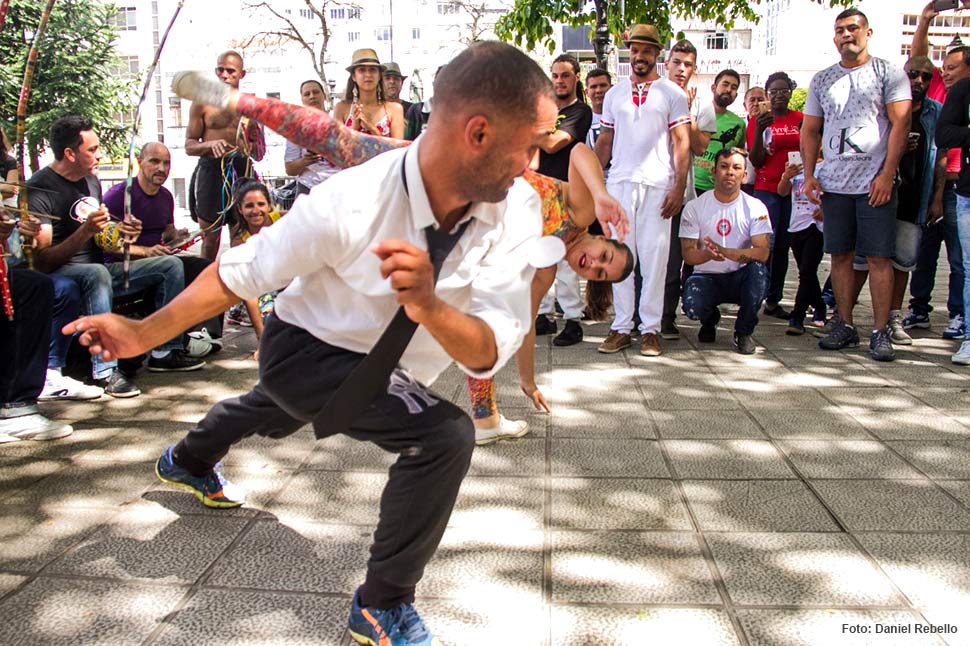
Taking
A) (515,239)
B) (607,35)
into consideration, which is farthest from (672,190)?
(607,35)

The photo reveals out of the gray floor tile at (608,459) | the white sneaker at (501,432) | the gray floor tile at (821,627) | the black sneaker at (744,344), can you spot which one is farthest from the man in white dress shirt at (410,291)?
the black sneaker at (744,344)

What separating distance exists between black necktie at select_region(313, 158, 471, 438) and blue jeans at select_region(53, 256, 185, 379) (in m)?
3.46

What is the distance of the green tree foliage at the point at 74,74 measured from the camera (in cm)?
2417

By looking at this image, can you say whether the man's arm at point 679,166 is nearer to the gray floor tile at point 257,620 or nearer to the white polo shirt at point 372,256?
the white polo shirt at point 372,256

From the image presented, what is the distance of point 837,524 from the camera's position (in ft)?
10.2

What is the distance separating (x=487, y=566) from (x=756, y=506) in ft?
3.83

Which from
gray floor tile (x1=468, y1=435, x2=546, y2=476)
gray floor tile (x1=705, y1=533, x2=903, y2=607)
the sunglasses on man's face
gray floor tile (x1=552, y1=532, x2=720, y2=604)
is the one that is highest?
the sunglasses on man's face

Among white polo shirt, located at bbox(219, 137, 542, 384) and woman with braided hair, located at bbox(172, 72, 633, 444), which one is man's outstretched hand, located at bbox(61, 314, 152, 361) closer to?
white polo shirt, located at bbox(219, 137, 542, 384)

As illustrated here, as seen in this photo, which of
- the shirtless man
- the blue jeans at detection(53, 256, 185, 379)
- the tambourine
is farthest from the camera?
the shirtless man

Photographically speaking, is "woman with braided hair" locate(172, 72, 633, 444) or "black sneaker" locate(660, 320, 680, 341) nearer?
"woman with braided hair" locate(172, 72, 633, 444)

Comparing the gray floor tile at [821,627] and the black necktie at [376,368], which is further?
the gray floor tile at [821,627]

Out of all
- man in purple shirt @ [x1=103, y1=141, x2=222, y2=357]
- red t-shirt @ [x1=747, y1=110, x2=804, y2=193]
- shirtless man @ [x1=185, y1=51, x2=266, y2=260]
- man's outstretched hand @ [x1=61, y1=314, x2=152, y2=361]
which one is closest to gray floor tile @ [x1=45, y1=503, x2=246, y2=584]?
man's outstretched hand @ [x1=61, y1=314, x2=152, y2=361]

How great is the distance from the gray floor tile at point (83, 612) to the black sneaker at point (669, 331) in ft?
15.4

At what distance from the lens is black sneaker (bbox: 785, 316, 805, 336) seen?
22.1 ft
